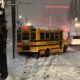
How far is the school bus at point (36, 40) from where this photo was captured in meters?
32.4

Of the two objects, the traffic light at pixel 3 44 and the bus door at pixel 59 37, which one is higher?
the traffic light at pixel 3 44

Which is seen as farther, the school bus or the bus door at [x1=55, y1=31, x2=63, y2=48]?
the bus door at [x1=55, y1=31, x2=63, y2=48]

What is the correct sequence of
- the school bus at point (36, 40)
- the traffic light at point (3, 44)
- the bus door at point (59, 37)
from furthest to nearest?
the bus door at point (59, 37) → the school bus at point (36, 40) → the traffic light at point (3, 44)

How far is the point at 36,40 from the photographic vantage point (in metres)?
32.3

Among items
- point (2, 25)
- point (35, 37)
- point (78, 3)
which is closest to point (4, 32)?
point (2, 25)

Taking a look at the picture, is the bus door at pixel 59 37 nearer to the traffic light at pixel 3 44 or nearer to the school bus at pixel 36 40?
the school bus at pixel 36 40

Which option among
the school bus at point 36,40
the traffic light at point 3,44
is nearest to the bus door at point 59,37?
the school bus at point 36,40

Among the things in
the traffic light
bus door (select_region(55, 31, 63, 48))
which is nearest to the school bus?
bus door (select_region(55, 31, 63, 48))

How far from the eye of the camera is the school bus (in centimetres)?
3238

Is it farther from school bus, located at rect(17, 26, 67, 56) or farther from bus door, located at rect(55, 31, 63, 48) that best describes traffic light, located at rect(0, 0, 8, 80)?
bus door, located at rect(55, 31, 63, 48)

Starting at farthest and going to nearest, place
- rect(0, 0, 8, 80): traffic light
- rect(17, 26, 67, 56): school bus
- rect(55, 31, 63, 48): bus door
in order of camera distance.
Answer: rect(55, 31, 63, 48): bus door
rect(17, 26, 67, 56): school bus
rect(0, 0, 8, 80): traffic light

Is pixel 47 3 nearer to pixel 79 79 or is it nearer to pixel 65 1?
pixel 65 1

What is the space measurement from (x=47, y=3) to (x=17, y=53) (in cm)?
15040

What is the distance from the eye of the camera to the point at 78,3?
14788cm
